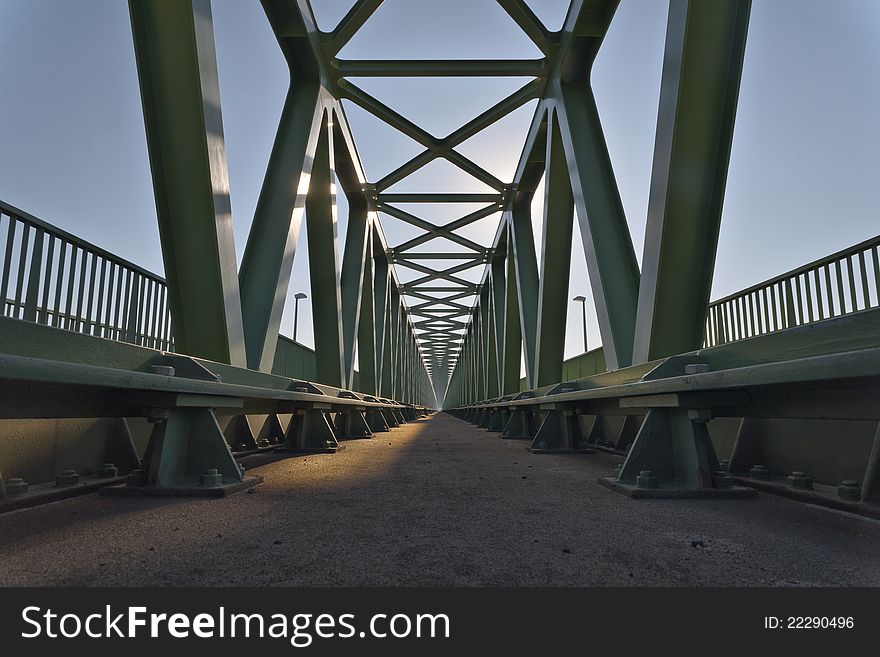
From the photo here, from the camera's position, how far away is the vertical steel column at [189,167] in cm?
319

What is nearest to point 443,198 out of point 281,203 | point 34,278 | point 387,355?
point 387,355

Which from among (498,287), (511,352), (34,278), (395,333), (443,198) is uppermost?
(443,198)

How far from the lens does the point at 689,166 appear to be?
3238mm

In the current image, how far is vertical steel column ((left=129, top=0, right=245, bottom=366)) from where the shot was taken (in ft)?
10.5

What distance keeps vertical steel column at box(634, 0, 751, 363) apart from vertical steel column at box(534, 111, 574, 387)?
374 centimetres

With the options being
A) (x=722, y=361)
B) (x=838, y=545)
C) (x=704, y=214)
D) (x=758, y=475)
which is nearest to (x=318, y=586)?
(x=838, y=545)

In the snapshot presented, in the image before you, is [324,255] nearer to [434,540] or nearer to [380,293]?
[434,540]

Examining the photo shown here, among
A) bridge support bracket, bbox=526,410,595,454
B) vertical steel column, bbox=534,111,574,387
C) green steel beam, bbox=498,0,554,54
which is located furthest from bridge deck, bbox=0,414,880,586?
green steel beam, bbox=498,0,554,54

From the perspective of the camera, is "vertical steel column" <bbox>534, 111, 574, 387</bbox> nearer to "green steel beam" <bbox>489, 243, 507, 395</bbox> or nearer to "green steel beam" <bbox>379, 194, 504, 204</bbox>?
"green steel beam" <bbox>379, 194, 504, 204</bbox>

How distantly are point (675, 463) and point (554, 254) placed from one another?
534 centimetres

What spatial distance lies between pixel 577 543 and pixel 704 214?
2.66m

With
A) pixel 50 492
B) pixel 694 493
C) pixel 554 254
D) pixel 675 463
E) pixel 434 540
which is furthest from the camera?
pixel 554 254

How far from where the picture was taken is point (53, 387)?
1602 millimetres

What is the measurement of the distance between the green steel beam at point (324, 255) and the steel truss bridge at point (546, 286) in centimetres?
85
